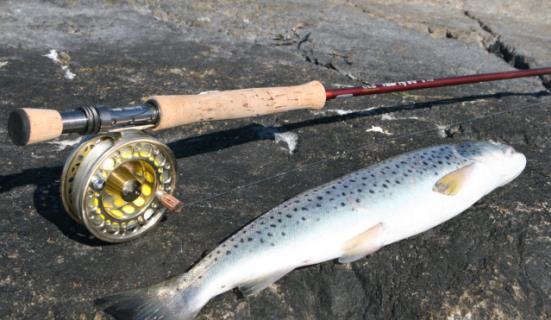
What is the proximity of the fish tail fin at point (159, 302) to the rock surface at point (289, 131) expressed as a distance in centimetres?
13

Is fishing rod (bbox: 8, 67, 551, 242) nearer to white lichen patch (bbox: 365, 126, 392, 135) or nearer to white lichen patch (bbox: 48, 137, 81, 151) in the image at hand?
white lichen patch (bbox: 48, 137, 81, 151)

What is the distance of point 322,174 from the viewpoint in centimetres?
346

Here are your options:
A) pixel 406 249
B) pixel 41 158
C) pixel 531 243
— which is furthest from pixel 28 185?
pixel 531 243

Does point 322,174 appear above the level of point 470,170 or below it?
below

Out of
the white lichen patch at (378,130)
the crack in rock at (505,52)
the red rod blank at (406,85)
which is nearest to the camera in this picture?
the red rod blank at (406,85)

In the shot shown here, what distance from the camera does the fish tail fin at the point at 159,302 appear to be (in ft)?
7.55

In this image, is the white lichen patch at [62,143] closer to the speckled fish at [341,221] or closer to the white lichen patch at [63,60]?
the white lichen patch at [63,60]

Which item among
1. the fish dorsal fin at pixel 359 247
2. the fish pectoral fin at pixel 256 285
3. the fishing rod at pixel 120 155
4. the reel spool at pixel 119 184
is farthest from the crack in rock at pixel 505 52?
the reel spool at pixel 119 184

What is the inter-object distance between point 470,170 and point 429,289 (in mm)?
799

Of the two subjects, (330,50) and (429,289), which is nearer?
(429,289)

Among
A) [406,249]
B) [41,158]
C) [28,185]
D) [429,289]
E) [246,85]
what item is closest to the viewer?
[429,289]

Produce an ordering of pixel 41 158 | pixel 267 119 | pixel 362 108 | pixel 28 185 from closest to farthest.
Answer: pixel 28 185
pixel 41 158
pixel 267 119
pixel 362 108

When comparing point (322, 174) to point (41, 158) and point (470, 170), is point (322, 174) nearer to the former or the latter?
point (470, 170)

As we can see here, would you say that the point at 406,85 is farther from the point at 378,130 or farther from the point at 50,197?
the point at 50,197
